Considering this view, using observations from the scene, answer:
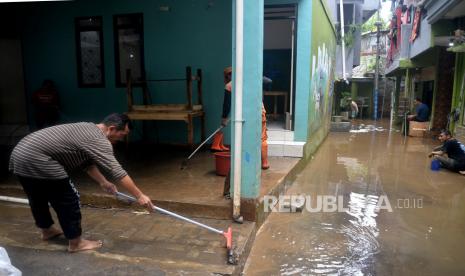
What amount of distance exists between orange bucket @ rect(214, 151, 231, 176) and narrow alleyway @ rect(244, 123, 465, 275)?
936mm

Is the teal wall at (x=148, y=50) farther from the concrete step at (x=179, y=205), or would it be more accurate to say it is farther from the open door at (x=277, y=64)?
the concrete step at (x=179, y=205)

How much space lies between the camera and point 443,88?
12961 mm

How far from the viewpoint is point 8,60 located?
316 inches

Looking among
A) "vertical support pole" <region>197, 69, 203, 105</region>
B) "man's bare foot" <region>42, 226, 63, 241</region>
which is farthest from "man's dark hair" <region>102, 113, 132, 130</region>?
"vertical support pole" <region>197, 69, 203, 105</region>

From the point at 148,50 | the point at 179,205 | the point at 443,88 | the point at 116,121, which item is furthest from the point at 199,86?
the point at 443,88

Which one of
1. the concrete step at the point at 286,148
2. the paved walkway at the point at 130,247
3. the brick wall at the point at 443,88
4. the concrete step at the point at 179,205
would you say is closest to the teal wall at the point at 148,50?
the concrete step at the point at 286,148

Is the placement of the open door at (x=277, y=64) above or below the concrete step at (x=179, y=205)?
above

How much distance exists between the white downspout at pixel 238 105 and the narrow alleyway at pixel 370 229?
583mm

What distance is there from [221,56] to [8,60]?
4.77 meters

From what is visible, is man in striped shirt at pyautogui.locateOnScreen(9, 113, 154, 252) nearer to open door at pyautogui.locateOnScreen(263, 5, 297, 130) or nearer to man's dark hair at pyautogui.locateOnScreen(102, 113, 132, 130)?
man's dark hair at pyautogui.locateOnScreen(102, 113, 132, 130)

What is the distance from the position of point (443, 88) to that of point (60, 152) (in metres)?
13.4

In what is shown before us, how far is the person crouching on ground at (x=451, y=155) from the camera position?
24.1 ft

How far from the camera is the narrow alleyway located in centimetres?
348

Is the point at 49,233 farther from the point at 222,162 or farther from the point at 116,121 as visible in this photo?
the point at 222,162
